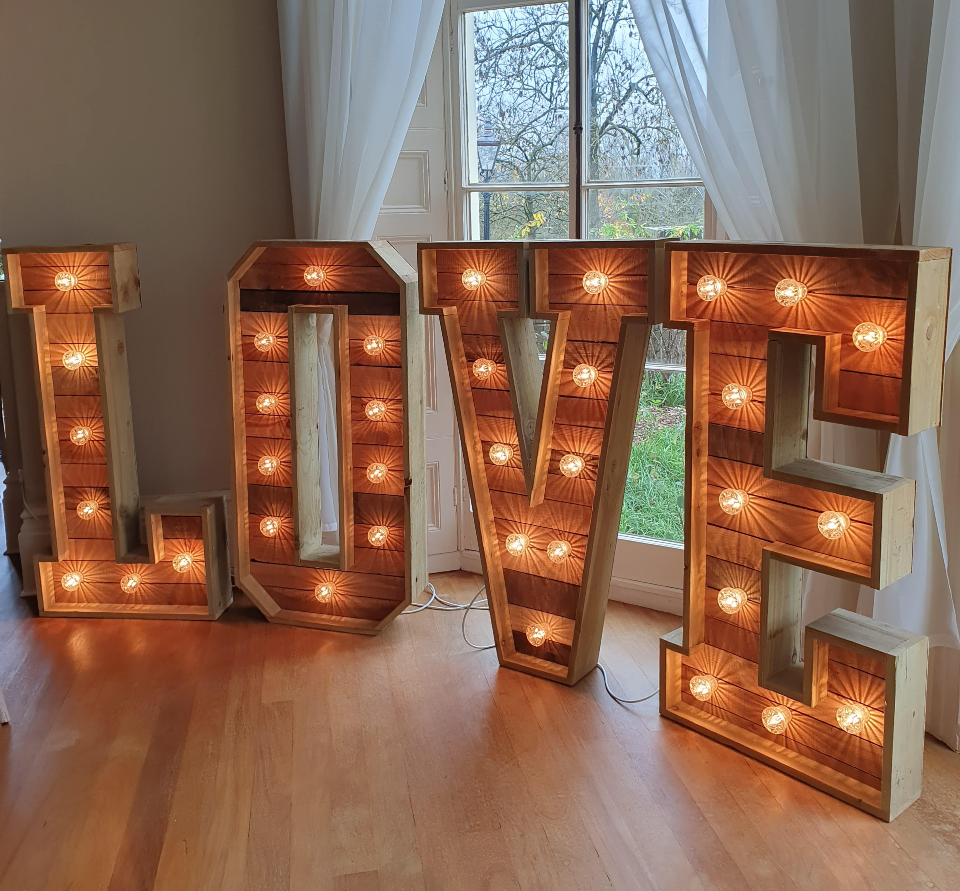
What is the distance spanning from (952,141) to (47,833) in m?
2.47

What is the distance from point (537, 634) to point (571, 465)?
534mm

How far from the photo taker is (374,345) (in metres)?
3.04

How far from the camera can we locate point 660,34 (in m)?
Answer: 2.62

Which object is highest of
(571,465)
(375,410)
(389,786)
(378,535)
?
(375,410)

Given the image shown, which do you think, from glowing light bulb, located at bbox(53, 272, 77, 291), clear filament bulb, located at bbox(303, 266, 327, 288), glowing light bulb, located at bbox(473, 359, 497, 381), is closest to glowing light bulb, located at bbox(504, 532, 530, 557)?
glowing light bulb, located at bbox(473, 359, 497, 381)

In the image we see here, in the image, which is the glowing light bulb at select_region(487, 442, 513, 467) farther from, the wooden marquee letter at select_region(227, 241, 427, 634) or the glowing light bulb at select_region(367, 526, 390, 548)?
the glowing light bulb at select_region(367, 526, 390, 548)

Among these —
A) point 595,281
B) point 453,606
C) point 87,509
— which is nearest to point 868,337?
point 595,281

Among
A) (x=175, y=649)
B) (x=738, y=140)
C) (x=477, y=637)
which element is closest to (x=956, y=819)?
(x=477, y=637)

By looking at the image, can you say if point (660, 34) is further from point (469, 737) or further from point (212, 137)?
point (469, 737)

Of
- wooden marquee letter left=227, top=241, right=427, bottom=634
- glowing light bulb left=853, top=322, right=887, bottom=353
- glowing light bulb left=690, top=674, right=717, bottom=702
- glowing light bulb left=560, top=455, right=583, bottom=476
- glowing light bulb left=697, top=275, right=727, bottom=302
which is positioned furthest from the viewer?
wooden marquee letter left=227, top=241, right=427, bottom=634

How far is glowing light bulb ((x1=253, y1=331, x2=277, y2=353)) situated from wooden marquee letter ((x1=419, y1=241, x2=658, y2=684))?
582 millimetres

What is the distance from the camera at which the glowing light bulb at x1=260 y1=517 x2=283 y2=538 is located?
3268mm

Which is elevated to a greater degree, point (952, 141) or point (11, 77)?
point (11, 77)

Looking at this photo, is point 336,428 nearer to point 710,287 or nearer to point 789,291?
point 710,287
